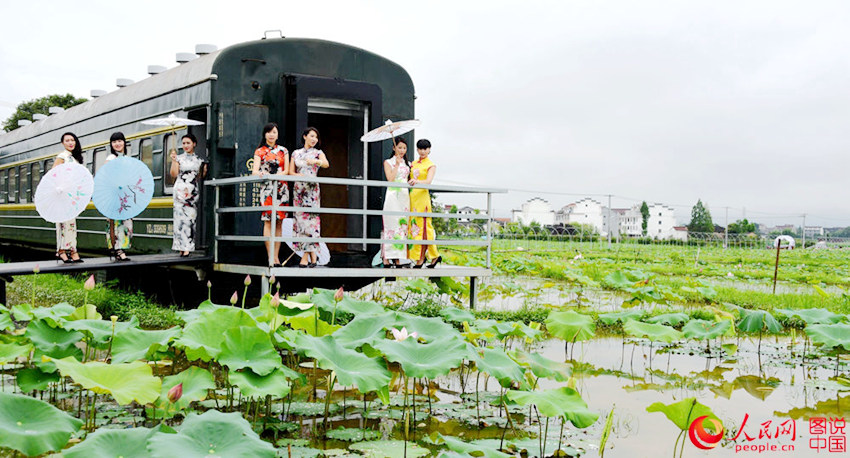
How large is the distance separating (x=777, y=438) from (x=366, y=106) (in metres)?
5.61

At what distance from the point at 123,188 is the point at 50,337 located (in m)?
3.46

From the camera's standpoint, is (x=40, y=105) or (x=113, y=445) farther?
(x=40, y=105)

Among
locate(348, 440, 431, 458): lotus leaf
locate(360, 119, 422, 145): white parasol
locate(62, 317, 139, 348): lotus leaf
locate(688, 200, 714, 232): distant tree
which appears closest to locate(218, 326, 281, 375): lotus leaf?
locate(348, 440, 431, 458): lotus leaf

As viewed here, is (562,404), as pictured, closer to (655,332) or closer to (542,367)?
(542,367)

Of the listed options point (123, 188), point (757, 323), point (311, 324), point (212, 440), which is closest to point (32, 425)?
point (212, 440)

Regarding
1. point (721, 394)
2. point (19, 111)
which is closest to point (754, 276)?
point (721, 394)

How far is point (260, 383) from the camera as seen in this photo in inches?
135

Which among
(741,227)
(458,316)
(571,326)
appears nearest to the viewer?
(571,326)

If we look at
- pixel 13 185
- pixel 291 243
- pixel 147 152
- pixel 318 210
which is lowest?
pixel 291 243

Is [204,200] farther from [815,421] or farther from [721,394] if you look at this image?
[815,421]

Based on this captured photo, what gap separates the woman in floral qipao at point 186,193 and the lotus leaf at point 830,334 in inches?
234

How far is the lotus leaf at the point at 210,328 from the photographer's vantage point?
377 centimetres

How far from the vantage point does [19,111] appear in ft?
113

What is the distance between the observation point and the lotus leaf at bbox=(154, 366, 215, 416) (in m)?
3.33
